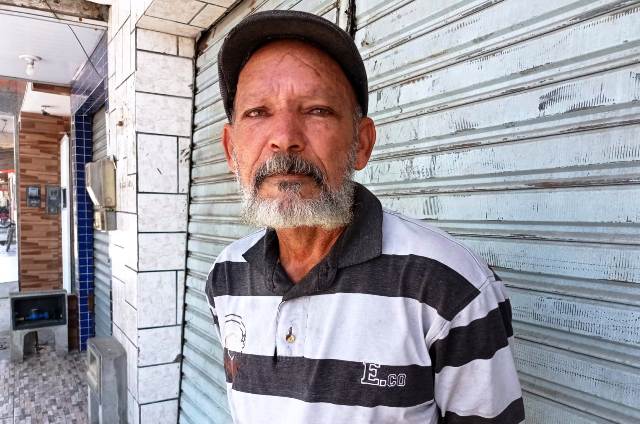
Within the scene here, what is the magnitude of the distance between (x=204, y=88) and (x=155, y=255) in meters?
1.50

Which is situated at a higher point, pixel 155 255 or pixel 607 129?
pixel 607 129

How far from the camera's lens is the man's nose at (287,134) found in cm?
124

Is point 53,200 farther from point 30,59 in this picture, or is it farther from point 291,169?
point 291,169

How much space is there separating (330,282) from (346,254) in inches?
3.5

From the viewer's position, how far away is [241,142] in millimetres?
1373

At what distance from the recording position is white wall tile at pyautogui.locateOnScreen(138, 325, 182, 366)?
360 cm

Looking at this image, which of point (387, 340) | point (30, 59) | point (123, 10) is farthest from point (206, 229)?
point (30, 59)

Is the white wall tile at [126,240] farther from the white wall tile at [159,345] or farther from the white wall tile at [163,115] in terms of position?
the white wall tile at [163,115]

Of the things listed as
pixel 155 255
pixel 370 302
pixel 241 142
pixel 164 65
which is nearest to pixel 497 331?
pixel 370 302

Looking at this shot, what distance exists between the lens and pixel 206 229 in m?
3.53

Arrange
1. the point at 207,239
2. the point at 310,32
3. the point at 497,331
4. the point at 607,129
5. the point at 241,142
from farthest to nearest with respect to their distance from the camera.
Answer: the point at 207,239, the point at 241,142, the point at 310,32, the point at 607,129, the point at 497,331

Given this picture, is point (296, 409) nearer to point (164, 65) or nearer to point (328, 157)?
point (328, 157)

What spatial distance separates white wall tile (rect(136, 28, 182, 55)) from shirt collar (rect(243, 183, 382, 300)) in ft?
9.78

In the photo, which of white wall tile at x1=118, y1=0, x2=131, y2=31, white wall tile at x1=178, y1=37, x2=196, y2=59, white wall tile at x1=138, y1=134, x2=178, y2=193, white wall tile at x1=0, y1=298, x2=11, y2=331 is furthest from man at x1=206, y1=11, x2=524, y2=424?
white wall tile at x1=0, y1=298, x2=11, y2=331
